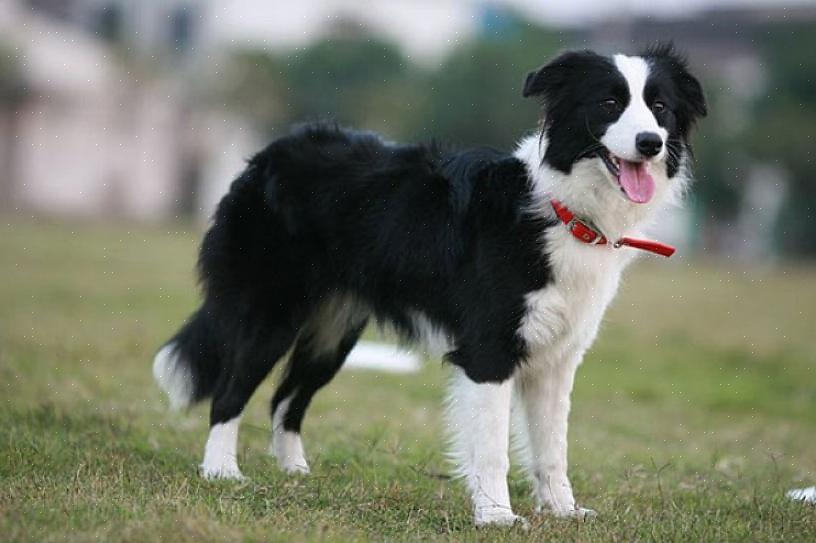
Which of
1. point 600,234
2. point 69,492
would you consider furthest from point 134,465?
point 600,234

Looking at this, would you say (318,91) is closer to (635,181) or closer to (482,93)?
(482,93)

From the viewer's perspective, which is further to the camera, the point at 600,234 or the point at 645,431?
the point at 645,431

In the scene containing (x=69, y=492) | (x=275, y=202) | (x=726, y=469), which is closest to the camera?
(x=69, y=492)

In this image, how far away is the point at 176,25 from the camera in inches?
2019

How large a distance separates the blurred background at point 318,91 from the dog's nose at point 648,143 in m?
33.3

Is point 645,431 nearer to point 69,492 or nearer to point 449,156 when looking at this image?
point 449,156

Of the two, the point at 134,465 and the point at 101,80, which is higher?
the point at 134,465

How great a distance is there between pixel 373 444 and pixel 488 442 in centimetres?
137

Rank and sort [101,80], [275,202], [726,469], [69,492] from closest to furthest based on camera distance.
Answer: [69,492]
[275,202]
[726,469]
[101,80]

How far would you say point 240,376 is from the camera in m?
5.67

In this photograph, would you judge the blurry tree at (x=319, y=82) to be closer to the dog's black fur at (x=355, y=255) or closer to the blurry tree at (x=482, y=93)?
the blurry tree at (x=482, y=93)

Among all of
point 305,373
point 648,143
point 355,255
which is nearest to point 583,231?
point 648,143

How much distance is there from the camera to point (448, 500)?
527 cm

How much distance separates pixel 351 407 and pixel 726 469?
106 inches
